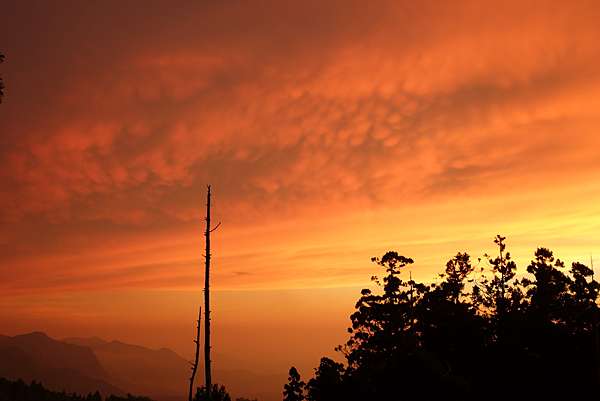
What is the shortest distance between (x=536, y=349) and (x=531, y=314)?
5.60 metres

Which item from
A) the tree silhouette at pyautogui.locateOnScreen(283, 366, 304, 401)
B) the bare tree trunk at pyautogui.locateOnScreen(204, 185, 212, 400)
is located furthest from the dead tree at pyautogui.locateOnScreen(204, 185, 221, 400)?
the tree silhouette at pyautogui.locateOnScreen(283, 366, 304, 401)

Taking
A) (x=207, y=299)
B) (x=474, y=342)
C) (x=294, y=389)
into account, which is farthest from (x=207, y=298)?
(x=294, y=389)

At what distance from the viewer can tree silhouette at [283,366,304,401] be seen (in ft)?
267

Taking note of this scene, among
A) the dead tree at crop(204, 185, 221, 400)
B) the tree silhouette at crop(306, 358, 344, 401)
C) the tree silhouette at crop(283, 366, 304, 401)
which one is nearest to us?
the dead tree at crop(204, 185, 221, 400)

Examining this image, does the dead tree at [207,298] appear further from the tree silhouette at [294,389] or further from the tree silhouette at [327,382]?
the tree silhouette at [294,389]

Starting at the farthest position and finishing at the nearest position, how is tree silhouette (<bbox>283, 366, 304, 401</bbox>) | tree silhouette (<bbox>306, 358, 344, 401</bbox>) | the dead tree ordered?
tree silhouette (<bbox>283, 366, 304, 401</bbox>) → tree silhouette (<bbox>306, 358, 344, 401</bbox>) → the dead tree

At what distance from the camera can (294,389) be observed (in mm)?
82625

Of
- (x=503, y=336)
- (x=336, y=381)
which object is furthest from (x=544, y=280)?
(x=336, y=381)

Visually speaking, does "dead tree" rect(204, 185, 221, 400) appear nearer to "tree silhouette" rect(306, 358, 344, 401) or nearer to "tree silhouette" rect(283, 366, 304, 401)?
"tree silhouette" rect(306, 358, 344, 401)

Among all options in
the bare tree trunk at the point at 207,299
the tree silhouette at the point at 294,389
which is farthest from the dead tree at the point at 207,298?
the tree silhouette at the point at 294,389

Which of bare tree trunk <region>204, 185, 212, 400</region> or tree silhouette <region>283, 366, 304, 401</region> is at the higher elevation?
bare tree trunk <region>204, 185, 212, 400</region>

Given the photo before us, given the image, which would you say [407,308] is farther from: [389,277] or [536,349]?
[536,349]

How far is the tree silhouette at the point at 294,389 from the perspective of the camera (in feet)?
267

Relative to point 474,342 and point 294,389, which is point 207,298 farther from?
point 294,389
